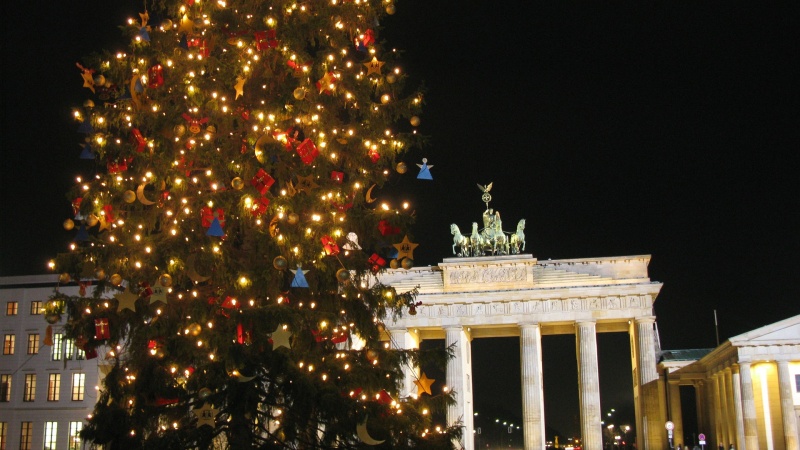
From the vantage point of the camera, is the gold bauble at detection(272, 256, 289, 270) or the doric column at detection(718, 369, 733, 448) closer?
the gold bauble at detection(272, 256, 289, 270)

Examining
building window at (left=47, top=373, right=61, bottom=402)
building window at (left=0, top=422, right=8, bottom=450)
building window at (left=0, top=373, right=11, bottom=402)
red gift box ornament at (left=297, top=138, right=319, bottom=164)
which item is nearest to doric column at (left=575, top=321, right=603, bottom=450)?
building window at (left=47, top=373, right=61, bottom=402)

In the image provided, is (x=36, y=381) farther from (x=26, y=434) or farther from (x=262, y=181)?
(x=262, y=181)

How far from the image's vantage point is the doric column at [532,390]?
69.5m

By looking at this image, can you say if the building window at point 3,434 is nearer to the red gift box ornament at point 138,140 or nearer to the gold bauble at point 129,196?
the red gift box ornament at point 138,140

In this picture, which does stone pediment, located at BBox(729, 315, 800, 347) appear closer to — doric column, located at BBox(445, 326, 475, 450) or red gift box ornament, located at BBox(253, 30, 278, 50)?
doric column, located at BBox(445, 326, 475, 450)

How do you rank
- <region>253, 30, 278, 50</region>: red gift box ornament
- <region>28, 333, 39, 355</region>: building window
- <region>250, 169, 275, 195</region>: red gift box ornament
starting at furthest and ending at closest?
<region>28, 333, 39, 355</region>: building window → <region>253, 30, 278, 50</region>: red gift box ornament → <region>250, 169, 275, 195</region>: red gift box ornament

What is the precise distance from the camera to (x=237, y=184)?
17.5m

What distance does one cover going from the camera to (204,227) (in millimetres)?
17625

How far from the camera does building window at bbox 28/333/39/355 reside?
59.1 metres

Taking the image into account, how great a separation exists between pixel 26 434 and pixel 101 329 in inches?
1875

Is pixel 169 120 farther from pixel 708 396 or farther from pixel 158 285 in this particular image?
pixel 708 396

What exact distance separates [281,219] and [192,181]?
6.73 ft

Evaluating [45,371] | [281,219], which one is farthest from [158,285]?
[45,371]

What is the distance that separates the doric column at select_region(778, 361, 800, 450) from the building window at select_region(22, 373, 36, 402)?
48115mm
